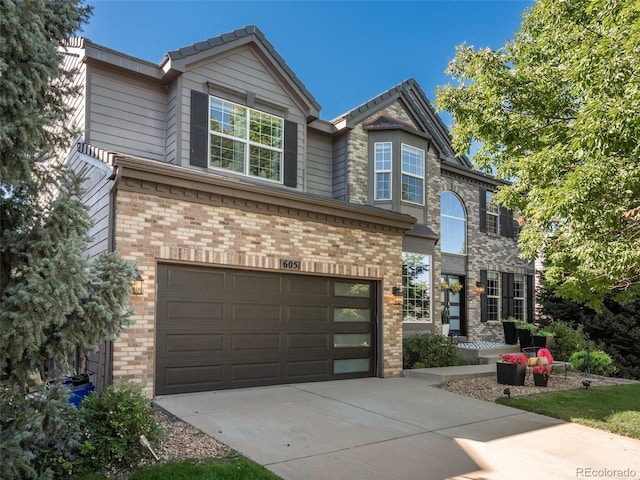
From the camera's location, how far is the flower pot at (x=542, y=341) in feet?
50.6

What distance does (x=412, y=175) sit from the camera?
1407 centimetres

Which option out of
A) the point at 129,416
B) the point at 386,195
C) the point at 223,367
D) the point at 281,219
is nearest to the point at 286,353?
the point at 223,367

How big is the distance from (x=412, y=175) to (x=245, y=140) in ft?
17.3

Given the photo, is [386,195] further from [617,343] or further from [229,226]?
[617,343]

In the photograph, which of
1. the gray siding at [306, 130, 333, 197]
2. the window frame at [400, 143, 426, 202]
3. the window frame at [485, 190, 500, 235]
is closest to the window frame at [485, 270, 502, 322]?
the window frame at [485, 190, 500, 235]

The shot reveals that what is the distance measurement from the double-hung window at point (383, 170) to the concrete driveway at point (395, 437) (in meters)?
6.26

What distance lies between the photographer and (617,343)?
1697 centimetres

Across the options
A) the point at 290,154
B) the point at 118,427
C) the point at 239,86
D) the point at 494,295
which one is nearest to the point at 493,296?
the point at 494,295

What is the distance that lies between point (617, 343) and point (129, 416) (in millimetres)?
17179

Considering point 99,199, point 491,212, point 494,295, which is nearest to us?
point 99,199

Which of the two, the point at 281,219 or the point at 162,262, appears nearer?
the point at 162,262

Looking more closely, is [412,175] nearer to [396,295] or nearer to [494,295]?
[396,295]

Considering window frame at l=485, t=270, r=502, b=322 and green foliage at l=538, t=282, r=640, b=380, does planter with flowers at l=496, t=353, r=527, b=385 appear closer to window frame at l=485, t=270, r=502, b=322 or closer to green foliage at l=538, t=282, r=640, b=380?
green foliage at l=538, t=282, r=640, b=380

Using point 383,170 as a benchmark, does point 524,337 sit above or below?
below
